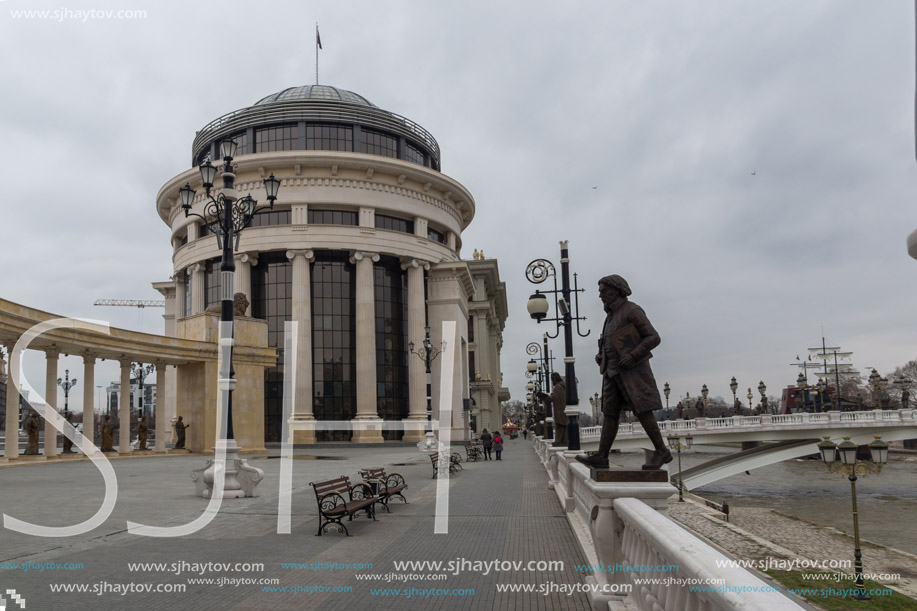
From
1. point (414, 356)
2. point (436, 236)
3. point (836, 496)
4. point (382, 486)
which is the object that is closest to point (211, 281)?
point (414, 356)

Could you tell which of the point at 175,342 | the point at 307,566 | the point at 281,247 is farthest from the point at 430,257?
the point at 307,566

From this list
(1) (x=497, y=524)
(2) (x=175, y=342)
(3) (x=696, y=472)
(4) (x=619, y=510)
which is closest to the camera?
(4) (x=619, y=510)

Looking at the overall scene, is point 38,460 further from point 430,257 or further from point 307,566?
point 430,257

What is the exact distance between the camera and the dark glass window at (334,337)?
52.0 metres

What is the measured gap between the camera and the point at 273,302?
174 feet

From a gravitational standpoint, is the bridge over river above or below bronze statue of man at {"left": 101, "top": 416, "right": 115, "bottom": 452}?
below

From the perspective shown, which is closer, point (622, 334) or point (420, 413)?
point (622, 334)

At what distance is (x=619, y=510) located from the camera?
17.2ft

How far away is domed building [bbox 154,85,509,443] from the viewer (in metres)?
51.4

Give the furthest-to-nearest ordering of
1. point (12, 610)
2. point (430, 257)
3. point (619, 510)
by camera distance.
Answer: point (430, 257), point (12, 610), point (619, 510)

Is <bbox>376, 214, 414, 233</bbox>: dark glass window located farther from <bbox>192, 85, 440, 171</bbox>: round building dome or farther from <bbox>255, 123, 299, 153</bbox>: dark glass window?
<bbox>255, 123, 299, 153</bbox>: dark glass window

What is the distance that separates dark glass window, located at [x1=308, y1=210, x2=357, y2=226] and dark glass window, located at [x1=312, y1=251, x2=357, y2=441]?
2.54m

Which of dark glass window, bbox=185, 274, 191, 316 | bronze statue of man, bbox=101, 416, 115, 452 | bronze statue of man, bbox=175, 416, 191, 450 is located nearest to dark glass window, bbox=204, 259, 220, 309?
dark glass window, bbox=185, 274, 191, 316

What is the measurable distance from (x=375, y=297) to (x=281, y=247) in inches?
339
